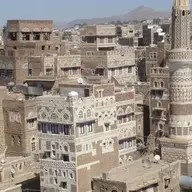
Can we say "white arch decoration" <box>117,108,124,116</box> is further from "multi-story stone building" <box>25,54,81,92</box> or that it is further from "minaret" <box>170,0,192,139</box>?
"multi-story stone building" <box>25,54,81,92</box>

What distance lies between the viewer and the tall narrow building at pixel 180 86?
113ft

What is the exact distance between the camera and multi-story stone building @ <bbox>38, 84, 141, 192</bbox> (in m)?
32.6

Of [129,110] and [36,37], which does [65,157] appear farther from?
[36,37]

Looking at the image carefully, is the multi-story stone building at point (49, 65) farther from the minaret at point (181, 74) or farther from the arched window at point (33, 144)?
the minaret at point (181, 74)

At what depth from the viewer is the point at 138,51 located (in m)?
63.4

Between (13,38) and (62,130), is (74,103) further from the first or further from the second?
(13,38)

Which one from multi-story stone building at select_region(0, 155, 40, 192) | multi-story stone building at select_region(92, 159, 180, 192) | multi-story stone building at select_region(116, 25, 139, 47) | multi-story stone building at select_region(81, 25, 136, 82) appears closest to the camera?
multi-story stone building at select_region(92, 159, 180, 192)

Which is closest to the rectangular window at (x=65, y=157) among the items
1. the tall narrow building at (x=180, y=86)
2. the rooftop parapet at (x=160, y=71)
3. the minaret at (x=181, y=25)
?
the tall narrow building at (x=180, y=86)

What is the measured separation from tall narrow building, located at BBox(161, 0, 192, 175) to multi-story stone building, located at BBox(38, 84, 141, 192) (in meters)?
3.46

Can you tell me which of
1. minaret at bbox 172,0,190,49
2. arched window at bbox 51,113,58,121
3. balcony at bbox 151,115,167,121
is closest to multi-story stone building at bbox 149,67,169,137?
balcony at bbox 151,115,167,121

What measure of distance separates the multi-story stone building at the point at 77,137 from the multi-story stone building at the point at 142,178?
5.90 ft

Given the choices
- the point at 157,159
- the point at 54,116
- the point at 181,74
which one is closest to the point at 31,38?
the point at 54,116

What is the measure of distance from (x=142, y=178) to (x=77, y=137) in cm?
437

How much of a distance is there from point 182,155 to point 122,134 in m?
7.54
